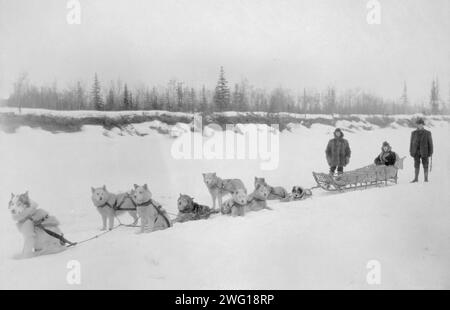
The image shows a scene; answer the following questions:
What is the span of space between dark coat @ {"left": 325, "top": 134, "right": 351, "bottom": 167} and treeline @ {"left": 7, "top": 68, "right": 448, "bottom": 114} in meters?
0.38

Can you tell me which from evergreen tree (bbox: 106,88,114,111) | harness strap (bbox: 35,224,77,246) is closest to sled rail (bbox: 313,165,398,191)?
evergreen tree (bbox: 106,88,114,111)

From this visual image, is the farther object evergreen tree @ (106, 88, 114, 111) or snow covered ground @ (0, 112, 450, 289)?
evergreen tree @ (106, 88, 114, 111)

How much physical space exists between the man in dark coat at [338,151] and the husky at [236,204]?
144 cm

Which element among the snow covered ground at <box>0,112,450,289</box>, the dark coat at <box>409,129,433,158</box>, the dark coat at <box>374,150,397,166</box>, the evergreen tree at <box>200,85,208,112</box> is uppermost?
the evergreen tree at <box>200,85,208,112</box>

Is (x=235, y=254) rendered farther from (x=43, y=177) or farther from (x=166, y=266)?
(x=43, y=177)

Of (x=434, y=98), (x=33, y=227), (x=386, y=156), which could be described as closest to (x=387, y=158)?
(x=386, y=156)

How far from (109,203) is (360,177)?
3.07 m

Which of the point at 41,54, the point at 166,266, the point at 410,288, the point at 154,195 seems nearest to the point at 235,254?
the point at 166,266

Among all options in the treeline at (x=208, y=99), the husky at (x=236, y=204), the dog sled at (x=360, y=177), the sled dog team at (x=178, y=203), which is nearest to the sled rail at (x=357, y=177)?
the dog sled at (x=360, y=177)

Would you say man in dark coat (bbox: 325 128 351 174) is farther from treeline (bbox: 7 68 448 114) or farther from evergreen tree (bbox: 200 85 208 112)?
evergreen tree (bbox: 200 85 208 112)

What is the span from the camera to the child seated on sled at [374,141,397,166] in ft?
13.5

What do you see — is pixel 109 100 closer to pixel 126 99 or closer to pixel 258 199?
pixel 126 99

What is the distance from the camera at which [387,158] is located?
4.18 meters

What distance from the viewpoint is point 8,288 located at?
9.36 feet
